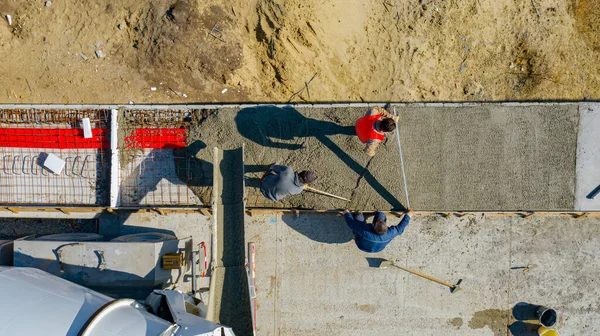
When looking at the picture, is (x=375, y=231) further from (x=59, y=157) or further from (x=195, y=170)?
(x=59, y=157)

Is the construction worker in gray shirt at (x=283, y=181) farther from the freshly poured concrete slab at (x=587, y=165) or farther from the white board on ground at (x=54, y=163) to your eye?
the freshly poured concrete slab at (x=587, y=165)

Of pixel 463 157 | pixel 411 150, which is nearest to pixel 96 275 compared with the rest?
pixel 411 150

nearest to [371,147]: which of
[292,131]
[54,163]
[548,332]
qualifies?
[292,131]

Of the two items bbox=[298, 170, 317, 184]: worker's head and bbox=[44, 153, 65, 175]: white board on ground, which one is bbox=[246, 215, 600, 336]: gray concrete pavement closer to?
bbox=[298, 170, 317, 184]: worker's head

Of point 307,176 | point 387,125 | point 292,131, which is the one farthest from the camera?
point 292,131

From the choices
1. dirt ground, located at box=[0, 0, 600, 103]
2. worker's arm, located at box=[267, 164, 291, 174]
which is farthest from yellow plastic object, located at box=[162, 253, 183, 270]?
dirt ground, located at box=[0, 0, 600, 103]

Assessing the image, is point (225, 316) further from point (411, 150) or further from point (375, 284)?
point (411, 150)
